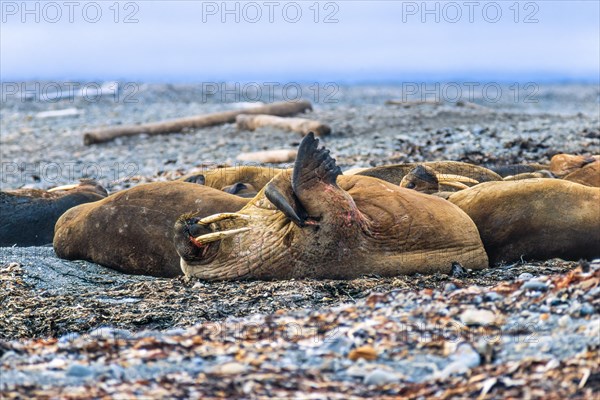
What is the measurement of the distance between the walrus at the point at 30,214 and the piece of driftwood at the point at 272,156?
4.56 metres

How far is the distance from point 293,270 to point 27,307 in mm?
1914

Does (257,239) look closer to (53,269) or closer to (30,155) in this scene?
(53,269)

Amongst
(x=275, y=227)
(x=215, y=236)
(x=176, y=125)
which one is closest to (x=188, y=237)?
(x=215, y=236)

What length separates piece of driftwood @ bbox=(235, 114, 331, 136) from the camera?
59.0 feet

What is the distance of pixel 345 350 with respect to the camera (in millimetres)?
5227

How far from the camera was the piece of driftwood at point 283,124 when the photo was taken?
59.0 ft

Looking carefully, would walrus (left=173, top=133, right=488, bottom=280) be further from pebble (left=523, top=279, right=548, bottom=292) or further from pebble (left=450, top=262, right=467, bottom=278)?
pebble (left=523, top=279, right=548, bottom=292)

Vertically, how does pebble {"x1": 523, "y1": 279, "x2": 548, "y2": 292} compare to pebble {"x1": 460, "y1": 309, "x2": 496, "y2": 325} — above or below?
above

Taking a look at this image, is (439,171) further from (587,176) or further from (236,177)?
(236,177)

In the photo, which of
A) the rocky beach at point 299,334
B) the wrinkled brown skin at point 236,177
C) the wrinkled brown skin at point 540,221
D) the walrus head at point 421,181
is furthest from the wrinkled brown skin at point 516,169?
the rocky beach at point 299,334

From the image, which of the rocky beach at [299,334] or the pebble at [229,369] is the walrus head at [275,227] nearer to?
the rocky beach at [299,334]

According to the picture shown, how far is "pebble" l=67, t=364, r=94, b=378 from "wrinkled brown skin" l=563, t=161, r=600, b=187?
6077 mm

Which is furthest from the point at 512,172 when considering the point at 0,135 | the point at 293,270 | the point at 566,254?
the point at 0,135

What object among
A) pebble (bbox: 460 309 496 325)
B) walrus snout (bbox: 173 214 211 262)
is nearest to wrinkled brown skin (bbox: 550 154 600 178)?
walrus snout (bbox: 173 214 211 262)
